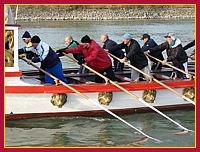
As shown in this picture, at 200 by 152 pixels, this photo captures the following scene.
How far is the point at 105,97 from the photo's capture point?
40.4ft

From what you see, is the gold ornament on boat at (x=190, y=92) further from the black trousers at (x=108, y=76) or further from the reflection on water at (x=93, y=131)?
the black trousers at (x=108, y=76)

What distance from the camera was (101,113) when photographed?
12.7m

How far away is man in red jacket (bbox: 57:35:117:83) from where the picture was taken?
12.5 m

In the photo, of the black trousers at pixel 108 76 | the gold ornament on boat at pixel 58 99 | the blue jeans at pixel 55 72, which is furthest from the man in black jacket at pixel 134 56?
the gold ornament on boat at pixel 58 99

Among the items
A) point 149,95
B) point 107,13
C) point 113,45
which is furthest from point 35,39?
point 107,13

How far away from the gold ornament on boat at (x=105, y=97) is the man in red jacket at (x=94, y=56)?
79 centimetres

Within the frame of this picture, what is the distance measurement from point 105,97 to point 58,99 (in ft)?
3.72

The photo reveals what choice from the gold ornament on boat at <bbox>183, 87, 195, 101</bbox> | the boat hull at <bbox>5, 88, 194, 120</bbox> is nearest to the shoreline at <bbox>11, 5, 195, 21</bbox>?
the gold ornament on boat at <bbox>183, 87, 195, 101</bbox>

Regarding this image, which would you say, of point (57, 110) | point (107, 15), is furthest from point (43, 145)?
point (107, 15)

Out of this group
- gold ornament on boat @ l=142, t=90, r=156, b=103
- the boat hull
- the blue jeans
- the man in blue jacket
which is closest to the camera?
the boat hull

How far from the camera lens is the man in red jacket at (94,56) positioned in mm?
12498

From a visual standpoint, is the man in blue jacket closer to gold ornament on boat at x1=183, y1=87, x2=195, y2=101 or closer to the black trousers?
the black trousers

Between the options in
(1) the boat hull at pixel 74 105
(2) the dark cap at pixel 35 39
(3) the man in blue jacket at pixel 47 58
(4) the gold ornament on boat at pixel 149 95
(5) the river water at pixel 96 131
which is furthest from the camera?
(4) the gold ornament on boat at pixel 149 95

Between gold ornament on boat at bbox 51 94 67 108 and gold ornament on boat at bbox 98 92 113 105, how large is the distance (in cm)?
86
